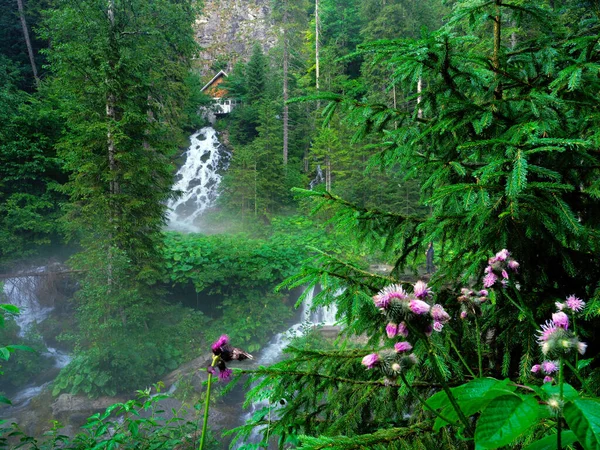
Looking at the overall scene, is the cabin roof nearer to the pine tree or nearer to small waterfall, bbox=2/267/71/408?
small waterfall, bbox=2/267/71/408

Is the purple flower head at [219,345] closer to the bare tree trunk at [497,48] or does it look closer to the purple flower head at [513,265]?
the purple flower head at [513,265]

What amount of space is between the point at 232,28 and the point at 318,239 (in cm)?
3219

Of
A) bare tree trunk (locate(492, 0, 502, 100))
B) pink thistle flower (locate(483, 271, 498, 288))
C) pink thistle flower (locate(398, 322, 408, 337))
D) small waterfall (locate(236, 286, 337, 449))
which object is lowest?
small waterfall (locate(236, 286, 337, 449))

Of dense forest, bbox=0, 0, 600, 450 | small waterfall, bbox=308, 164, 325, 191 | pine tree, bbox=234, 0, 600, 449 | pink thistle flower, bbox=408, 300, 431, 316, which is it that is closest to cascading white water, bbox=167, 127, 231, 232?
dense forest, bbox=0, 0, 600, 450

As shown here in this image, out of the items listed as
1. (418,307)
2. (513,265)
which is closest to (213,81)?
(513,265)

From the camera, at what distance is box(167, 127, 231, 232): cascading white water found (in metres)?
18.5

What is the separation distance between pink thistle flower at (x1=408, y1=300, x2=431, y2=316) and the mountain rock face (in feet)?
131

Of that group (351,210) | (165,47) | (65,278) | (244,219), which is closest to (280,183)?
(244,219)

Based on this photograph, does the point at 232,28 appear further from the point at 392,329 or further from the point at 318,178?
the point at 392,329

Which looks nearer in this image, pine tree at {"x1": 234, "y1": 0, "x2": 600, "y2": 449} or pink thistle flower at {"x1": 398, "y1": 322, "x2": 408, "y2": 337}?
pink thistle flower at {"x1": 398, "y1": 322, "x2": 408, "y2": 337}

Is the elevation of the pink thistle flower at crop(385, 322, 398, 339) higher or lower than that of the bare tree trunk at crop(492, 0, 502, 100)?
lower

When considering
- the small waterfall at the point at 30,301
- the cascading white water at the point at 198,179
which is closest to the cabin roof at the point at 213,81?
the cascading white water at the point at 198,179

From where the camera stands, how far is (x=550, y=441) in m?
0.59

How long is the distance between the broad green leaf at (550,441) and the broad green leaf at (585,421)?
2.1 inches
